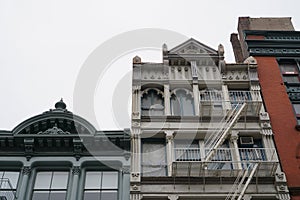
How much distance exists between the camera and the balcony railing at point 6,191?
60.2 feet

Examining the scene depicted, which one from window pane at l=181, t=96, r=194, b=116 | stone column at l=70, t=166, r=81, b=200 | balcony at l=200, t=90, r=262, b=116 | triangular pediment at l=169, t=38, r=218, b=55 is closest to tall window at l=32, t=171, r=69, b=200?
stone column at l=70, t=166, r=81, b=200

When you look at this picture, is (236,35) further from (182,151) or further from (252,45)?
(182,151)

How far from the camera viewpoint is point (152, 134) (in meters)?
21.2

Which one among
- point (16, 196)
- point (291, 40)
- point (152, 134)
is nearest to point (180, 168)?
point (152, 134)

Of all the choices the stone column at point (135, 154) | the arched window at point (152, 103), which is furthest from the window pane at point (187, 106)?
the stone column at point (135, 154)

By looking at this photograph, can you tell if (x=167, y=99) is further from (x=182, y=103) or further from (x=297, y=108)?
(x=297, y=108)

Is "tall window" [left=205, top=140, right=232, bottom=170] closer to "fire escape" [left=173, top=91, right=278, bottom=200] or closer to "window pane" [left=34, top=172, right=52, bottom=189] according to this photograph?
"fire escape" [left=173, top=91, right=278, bottom=200]

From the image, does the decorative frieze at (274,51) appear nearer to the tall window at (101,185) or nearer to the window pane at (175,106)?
the window pane at (175,106)

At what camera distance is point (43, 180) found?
63.2 feet

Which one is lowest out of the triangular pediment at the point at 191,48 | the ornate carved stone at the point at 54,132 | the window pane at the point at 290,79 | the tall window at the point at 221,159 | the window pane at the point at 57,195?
the window pane at the point at 57,195

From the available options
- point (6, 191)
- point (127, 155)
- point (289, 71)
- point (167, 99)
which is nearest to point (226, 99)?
point (167, 99)

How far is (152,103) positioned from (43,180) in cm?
732

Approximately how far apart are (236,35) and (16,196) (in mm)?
20528

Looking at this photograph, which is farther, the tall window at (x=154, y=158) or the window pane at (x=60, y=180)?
the tall window at (x=154, y=158)
